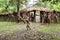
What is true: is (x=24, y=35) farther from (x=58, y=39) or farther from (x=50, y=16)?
(x=50, y=16)

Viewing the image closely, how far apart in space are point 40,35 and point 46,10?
624 centimetres

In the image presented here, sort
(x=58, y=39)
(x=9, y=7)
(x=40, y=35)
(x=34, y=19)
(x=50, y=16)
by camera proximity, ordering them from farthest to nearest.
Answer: (x=9, y=7) < (x=34, y=19) < (x=50, y=16) < (x=40, y=35) < (x=58, y=39)

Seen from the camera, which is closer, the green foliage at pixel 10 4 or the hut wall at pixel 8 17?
the green foliage at pixel 10 4

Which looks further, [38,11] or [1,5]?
[1,5]

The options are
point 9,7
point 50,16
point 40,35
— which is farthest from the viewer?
point 9,7

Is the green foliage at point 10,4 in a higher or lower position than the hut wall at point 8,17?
higher

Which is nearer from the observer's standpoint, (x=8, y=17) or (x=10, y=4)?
(x=8, y=17)

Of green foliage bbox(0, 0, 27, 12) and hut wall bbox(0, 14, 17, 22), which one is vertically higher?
green foliage bbox(0, 0, 27, 12)

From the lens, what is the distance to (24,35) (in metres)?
10.9

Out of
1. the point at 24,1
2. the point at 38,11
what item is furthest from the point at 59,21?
the point at 24,1

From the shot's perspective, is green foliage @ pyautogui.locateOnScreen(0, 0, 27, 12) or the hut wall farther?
the hut wall

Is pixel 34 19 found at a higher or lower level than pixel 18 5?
lower

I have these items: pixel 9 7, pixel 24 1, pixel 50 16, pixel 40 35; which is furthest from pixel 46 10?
pixel 40 35

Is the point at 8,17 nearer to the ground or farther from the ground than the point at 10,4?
nearer to the ground
